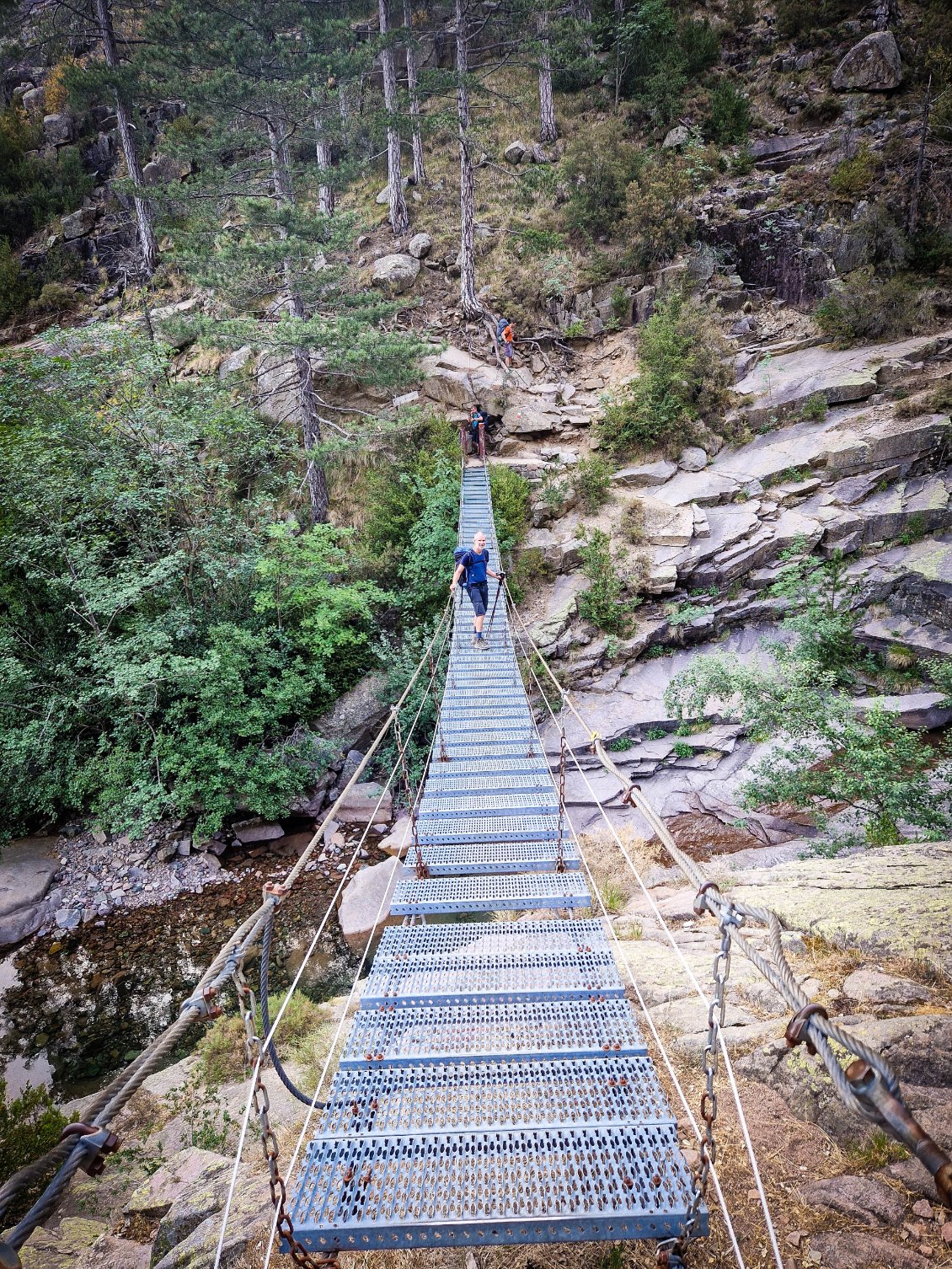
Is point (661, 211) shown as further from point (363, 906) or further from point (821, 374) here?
point (363, 906)

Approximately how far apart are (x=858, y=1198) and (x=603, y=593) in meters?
8.03

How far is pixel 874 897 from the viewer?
11.5 feet

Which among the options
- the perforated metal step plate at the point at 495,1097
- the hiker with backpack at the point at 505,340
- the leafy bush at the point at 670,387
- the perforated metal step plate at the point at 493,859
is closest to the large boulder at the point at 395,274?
the hiker with backpack at the point at 505,340

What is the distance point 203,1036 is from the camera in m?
5.59

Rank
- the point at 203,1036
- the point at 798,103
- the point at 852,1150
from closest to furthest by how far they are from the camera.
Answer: the point at 852,1150 → the point at 203,1036 → the point at 798,103

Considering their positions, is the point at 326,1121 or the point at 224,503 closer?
the point at 326,1121

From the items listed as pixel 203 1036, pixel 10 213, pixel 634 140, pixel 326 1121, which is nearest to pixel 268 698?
pixel 203 1036

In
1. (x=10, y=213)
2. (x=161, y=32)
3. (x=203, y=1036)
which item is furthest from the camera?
(x=10, y=213)

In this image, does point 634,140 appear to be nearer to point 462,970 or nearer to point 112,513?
point 112,513

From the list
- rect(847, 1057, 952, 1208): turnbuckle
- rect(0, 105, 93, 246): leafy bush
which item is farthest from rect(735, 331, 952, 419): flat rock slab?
rect(0, 105, 93, 246): leafy bush

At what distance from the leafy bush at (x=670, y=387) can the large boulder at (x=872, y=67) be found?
7666 millimetres

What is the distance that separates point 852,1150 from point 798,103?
20.0m

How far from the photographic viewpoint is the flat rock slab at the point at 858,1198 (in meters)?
1.86

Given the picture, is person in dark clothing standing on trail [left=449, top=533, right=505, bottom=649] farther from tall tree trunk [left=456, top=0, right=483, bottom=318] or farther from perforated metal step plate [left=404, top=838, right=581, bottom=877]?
tall tree trunk [left=456, top=0, right=483, bottom=318]
